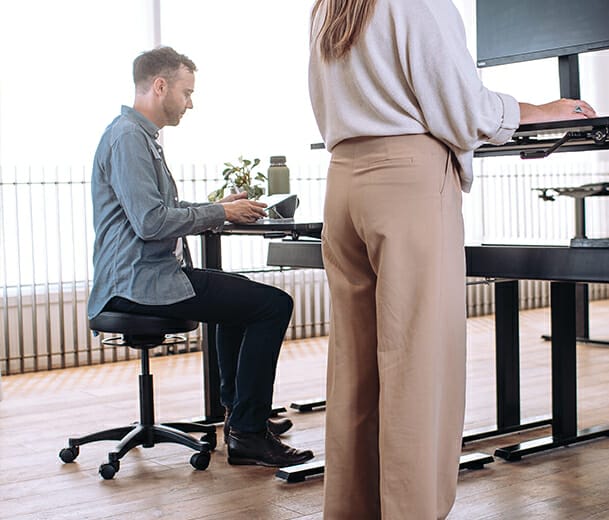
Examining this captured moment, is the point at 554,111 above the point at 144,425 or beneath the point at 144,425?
above

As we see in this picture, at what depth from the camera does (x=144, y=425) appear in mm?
3145

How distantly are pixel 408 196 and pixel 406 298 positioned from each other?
0.20 m

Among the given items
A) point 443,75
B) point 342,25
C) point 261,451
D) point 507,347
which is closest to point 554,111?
point 443,75

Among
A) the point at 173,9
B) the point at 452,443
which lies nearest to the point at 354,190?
the point at 452,443

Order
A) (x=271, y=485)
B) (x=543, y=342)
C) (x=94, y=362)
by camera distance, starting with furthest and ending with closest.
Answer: (x=543, y=342)
(x=94, y=362)
(x=271, y=485)

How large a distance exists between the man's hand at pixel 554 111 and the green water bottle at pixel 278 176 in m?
1.41

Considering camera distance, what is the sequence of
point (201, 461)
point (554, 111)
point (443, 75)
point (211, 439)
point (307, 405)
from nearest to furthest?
1. point (443, 75)
2. point (554, 111)
3. point (201, 461)
4. point (211, 439)
5. point (307, 405)

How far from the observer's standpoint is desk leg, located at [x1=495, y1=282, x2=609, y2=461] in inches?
122

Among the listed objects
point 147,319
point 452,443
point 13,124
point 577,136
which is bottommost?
point 452,443

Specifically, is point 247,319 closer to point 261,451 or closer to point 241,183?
point 261,451

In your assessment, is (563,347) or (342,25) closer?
(342,25)

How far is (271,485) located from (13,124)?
286 cm

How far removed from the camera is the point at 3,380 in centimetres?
476

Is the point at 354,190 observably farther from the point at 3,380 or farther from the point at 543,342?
the point at 543,342
